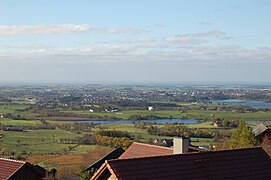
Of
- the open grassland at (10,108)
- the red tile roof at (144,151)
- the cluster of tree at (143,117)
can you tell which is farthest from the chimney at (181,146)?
the open grassland at (10,108)

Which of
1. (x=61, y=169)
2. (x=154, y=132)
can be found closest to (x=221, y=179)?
(x=61, y=169)

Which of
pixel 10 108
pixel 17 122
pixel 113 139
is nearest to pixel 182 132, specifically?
pixel 113 139

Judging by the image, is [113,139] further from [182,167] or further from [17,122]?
[182,167]

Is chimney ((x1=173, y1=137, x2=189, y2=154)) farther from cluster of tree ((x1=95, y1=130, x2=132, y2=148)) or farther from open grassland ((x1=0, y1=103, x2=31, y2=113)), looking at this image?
open grassland ((x1=0, y1=103, x2=31, y2=113))

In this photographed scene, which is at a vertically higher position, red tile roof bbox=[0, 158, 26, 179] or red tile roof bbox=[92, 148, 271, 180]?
red tile roof bbox=[92, 148, 271, 180]

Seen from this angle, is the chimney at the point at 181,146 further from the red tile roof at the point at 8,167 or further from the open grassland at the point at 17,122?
the open grassland at the point at 17,122

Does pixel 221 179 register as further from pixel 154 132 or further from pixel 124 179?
pixel 154 132

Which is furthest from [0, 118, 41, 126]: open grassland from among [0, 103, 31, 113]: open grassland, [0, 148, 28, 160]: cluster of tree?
[0, 148, 28, 160]: cluster of tree

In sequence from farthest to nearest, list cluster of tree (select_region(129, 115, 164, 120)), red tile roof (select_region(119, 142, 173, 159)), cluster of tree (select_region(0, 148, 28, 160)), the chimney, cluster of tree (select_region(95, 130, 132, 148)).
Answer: cluster of tree (select_region(129, 115, 164, 120)) < cluster of tree (select_region(95, 130, 132, 148)) < cluster of tree (select_region(0, 148, 28, 160)) < red tile roof (select_region(119, 142, 173, 159)) < the chimney
